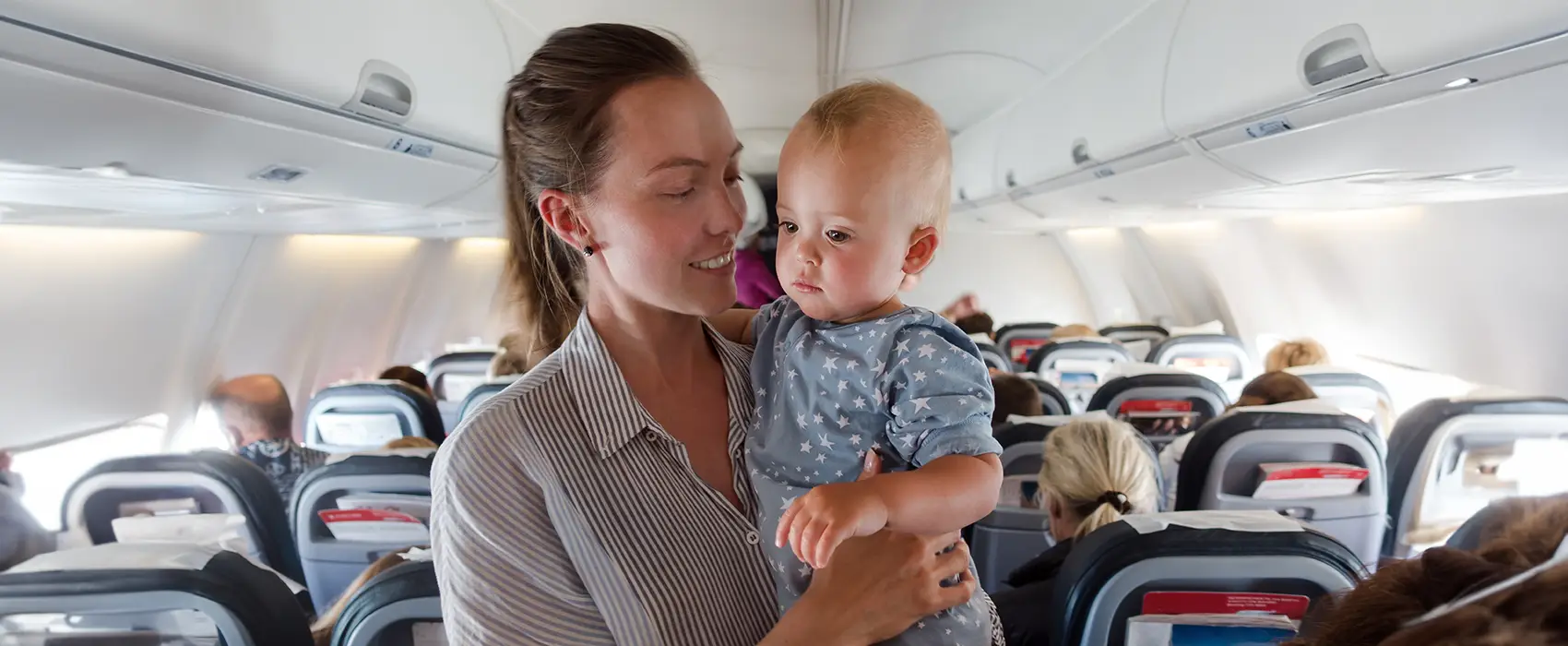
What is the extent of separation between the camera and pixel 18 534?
130 inches

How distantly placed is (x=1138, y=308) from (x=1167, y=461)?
9.76m

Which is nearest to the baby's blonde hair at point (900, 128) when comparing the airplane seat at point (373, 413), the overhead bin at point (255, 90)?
the overhead bin at point (255, 90)

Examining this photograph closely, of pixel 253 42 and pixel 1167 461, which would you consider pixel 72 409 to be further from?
pixel 1167 461

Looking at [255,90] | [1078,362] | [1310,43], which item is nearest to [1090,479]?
[1310,43]

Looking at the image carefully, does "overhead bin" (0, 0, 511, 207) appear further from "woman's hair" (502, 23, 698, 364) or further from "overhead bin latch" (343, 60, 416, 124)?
"woman's hair" (502, 23, 698, 364)

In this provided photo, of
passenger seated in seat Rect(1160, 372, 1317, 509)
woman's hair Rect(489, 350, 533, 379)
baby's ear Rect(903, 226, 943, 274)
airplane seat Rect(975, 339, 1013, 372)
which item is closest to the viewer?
baby's ear Rect(903, 226, 943, 274)

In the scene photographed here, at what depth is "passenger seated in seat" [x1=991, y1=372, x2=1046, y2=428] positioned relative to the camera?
13.0 feet

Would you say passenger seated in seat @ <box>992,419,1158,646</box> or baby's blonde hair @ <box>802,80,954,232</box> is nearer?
baby's blonde hair @ <box>802,80,954,232</box>

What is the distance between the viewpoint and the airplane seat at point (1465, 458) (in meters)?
3.00

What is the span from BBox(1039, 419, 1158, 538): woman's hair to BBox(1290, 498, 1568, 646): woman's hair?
1.82 m

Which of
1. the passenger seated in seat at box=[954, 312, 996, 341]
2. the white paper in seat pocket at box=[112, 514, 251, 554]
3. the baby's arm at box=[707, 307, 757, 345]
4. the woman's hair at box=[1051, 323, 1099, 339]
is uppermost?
the baby's arm at box=[707, 307, 757, 345]

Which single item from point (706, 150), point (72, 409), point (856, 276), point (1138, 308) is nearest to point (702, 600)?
point (856, 276)

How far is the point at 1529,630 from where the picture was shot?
507 mm

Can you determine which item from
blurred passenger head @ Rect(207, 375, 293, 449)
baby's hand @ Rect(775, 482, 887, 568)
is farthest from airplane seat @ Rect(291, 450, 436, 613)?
blurred passenger head @ Rect(207, 375, 293, 449)
